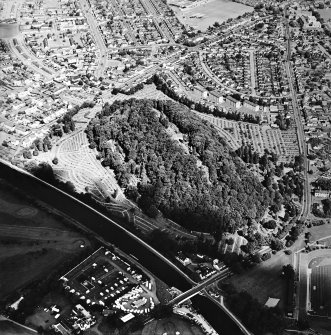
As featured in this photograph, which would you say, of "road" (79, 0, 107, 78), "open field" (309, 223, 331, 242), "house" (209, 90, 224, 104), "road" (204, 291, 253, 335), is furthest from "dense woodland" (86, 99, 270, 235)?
"road" (79, 0, 107, 78)

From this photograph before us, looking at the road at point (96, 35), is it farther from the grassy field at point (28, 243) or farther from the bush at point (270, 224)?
the bush at point (270, 224)

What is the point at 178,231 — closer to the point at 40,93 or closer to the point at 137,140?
the point at 137,140

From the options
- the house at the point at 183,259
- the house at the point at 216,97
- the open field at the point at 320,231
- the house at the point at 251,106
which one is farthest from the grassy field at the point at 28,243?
the house at the point at 251,106

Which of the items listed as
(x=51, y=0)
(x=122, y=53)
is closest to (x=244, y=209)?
(x=122, y=53)

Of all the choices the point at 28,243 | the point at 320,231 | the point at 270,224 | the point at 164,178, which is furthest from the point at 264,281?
the point at 28,243

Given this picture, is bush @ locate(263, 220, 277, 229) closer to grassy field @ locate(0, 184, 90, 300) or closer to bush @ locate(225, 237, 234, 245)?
bush @ locate(225, 237, 234, 245)

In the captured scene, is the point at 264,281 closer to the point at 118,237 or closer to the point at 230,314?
the point at 230,314
